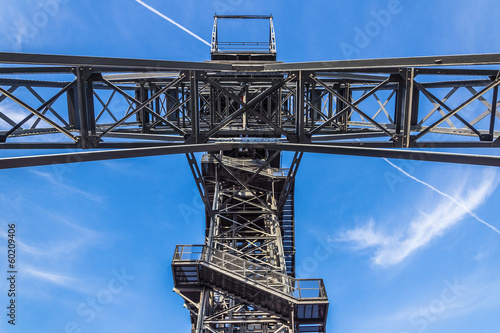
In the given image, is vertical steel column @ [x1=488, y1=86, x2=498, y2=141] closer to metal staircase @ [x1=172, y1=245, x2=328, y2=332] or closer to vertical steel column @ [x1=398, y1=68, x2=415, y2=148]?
vertical steel column @ [x1=398, y1=68, x2=415, y2=148]

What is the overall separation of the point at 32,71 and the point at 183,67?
303cm

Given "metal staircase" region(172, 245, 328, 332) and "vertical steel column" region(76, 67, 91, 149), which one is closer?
"vertical steel column" region(76, 67, 91, 149)

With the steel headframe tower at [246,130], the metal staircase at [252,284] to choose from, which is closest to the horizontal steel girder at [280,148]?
the steel headframe tower at [246,130]

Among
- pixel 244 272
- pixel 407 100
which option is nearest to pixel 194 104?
pixel 407 100

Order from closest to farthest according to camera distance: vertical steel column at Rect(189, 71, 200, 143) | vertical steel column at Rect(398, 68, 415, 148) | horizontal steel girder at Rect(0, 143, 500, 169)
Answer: horizontal steel girder at Rect(0, 143, 500, 169)
vertical steel column at Rect(398, 68, 415, 148)
vertical steel column at Rect(189, 71, 200, 143)

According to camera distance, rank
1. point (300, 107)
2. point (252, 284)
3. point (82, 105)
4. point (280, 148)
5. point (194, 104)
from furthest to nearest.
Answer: point (252, 284)
point (280, 148)
point (300, 107)
point (194, 104)
point (82, 105)

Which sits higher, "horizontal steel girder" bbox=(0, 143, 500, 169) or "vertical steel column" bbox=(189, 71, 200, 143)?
"vertical steel column" bbox=(189, 71, 200, 143)

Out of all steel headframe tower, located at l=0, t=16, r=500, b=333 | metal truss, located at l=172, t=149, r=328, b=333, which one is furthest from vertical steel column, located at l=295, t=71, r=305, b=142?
metal truss, located at l=172, t=149, r=328, b=333

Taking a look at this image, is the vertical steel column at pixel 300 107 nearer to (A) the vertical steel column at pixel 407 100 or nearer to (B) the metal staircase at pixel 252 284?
(A) the vertical steel column at pixel 407 100

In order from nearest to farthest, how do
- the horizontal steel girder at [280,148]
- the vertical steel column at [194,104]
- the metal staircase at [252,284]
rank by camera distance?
the horizontal steel girder at [280,148] → the vertical steel column at [194,104] → the metal staircase at [252,284]

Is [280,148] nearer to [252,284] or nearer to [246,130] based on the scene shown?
[246,130]

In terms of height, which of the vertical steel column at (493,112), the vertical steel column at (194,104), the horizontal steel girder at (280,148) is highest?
the vertical steel column at (194,104)

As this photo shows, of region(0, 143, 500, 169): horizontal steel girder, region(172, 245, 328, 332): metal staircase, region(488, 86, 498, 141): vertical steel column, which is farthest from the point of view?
region(172, 245, 328, 332): metal staircase

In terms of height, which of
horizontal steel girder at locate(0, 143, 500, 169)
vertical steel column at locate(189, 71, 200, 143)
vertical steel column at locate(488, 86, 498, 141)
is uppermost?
vertical steel column at locate(189, 71, 200, 143)
